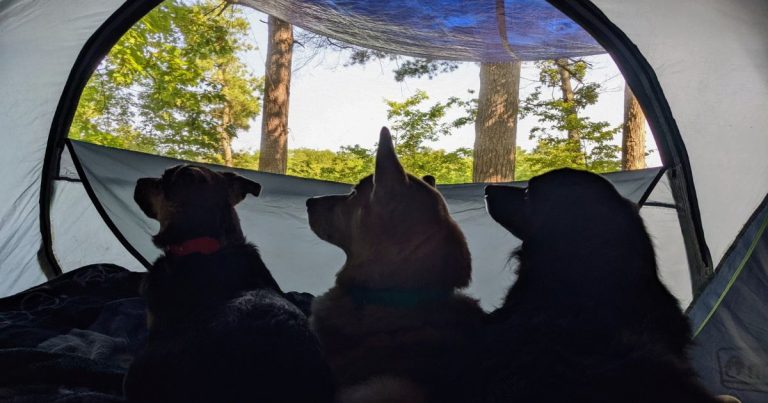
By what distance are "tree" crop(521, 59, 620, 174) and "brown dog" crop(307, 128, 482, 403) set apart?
12.3 meters

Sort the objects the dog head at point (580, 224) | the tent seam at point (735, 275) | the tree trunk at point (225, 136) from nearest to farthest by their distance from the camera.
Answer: the dog head at point (580, 224), the tent seam at point (735, 275), the tree trunk at point (225, 136)

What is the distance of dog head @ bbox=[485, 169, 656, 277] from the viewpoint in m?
1.68

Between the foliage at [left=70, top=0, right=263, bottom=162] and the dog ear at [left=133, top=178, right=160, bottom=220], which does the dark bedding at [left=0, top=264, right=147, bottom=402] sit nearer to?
the dog ear at [left=133, top=178, right=160, bottom=220]

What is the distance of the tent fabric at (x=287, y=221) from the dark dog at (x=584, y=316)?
1912 millimetres

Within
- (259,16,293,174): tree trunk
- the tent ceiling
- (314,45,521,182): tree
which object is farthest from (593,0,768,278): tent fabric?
(259,16,293,174): tree trunk

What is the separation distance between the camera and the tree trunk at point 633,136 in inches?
353

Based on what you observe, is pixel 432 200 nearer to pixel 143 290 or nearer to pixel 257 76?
pixel 143 290

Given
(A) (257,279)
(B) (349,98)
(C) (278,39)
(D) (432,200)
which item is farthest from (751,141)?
(B) (349,98)

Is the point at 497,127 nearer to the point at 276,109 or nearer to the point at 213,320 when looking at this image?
the point at 276,109

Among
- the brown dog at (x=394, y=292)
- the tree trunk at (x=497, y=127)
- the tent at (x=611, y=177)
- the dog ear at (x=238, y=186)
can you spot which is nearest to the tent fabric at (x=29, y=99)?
the tent at (x=611, y=177)

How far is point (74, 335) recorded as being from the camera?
9.04 ft

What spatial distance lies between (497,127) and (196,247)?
6.32 m

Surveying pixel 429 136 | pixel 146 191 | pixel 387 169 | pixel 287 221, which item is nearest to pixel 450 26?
pixel 287 221

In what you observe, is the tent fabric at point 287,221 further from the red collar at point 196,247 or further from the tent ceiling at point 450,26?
the tent ceiling at point 450,26
